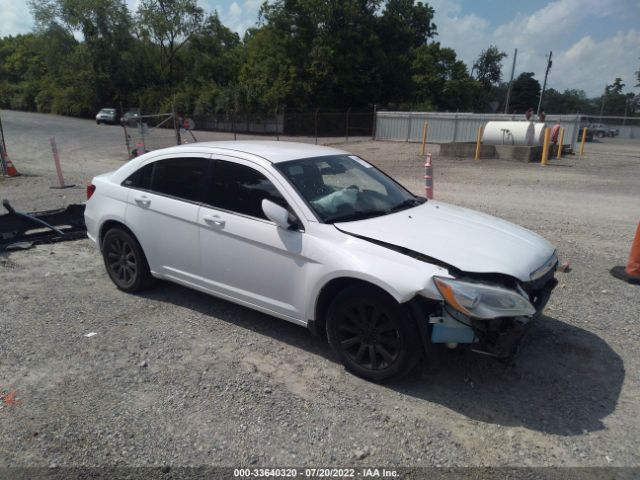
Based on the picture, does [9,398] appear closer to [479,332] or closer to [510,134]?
[479,332]

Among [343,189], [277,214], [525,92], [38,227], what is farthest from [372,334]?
[525,92]

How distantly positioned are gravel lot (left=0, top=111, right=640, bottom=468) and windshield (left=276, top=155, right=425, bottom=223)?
1.18m

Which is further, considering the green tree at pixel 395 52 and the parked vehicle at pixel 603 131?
the green tree at pixel 395 52

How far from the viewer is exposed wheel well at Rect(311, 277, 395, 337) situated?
3404mm

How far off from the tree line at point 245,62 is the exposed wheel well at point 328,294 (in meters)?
38.1

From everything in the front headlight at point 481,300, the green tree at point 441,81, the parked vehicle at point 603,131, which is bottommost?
the parked vehicle at point 603,131

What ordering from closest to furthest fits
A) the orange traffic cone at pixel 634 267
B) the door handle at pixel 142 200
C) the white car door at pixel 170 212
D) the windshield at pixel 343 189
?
the windshield at pixel 343 189, the white car door at pixel 170 212, the door handle at pixel 142 200, the orange traffic cone at pixel 634 267

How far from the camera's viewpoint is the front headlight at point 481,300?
3043 mm

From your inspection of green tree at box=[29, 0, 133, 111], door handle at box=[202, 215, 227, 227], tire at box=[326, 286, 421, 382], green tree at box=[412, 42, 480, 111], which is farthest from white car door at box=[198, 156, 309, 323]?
green tree at box=[29, 0, 133, 111]

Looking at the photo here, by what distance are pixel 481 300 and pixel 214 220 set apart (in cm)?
229

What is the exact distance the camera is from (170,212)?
4523 millimetres

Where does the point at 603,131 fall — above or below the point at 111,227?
below

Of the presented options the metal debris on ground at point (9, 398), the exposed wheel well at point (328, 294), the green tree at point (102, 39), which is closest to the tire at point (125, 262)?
the metal debris on ground at point (9, 398)

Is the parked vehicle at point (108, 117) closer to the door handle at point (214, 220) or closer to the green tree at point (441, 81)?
the green tree at point (441, 81)
